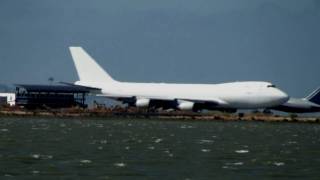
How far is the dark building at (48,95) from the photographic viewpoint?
176375 mm

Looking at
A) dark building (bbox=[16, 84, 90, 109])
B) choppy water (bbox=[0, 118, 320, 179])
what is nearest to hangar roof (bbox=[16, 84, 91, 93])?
dark building (bbox=[16, 84, 90, 109])

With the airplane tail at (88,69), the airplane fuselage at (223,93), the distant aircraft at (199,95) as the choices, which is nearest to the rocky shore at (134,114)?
the distant aircraft at (199,95)

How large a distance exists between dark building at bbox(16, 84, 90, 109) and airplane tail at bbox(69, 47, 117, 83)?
5.07 m

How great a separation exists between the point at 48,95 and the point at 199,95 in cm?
2891

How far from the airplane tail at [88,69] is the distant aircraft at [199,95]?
26.1 feet

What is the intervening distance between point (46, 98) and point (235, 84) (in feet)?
113

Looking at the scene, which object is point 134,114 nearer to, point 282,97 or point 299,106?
point 282,97

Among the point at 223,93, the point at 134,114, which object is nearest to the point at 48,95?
the point at 134,114

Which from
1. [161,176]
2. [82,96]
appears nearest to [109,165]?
[161,176]

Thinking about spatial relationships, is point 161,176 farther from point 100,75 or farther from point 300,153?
point 100,75

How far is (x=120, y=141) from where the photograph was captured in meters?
75.0

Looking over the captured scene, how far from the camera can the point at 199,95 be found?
16838 cm

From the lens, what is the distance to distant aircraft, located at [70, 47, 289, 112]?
167 m

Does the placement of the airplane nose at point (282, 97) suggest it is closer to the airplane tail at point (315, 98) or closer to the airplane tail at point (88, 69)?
the airplane tail at point (315, 98)
